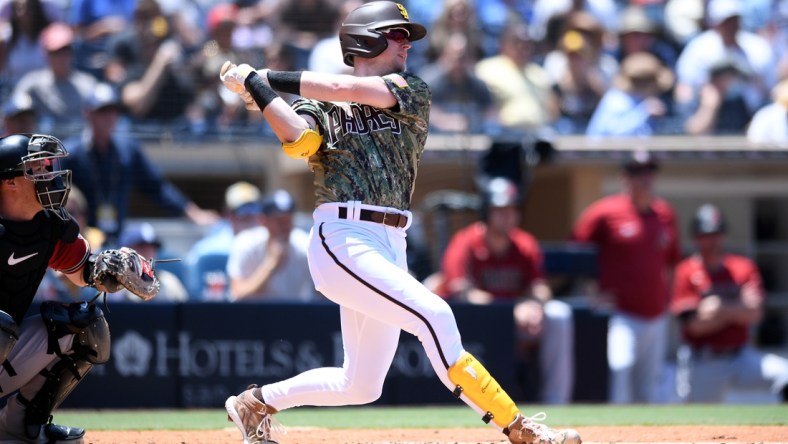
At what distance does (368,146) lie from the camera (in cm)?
476

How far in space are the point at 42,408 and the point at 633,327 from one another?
5.65 meters

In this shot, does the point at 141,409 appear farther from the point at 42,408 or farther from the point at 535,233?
the point at 535,233

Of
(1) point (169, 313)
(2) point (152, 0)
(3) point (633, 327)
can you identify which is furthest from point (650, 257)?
(2) point (152, 0)

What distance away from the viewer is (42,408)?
491cm

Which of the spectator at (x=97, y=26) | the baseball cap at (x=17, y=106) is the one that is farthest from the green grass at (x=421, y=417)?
the spectator at (x=97, y=26)

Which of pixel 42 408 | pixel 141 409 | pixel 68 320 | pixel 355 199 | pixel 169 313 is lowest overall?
pixel 141 409

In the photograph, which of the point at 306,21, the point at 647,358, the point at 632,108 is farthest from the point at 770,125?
the point at 306,21

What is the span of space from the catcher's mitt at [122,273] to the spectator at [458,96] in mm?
5512

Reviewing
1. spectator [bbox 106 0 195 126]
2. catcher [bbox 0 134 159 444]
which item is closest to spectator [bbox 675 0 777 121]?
spectator [bbox 106 0 195 126]

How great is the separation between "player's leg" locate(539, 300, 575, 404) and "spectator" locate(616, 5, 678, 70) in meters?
3.51

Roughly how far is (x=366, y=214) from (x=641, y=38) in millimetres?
7445

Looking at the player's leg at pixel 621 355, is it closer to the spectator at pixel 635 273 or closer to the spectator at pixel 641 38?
the spectator at pixel 635 273

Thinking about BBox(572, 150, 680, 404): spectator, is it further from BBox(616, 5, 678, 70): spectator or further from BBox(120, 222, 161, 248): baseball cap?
BBox(120, 222, 161, 248): baseball cap

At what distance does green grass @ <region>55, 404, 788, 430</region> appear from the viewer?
6.76 meters
